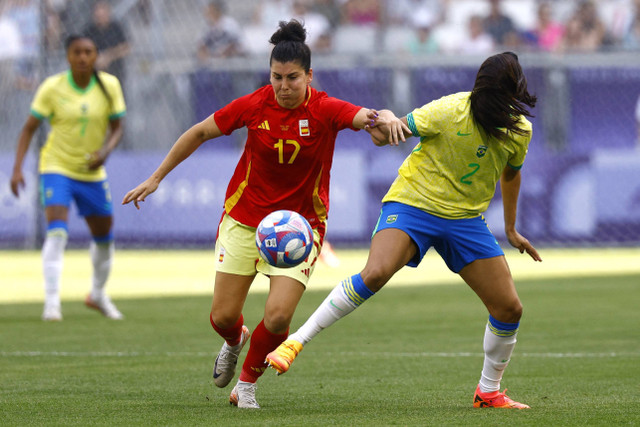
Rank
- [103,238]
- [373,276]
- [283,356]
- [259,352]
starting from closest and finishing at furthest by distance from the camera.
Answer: [283,356]
[373,276]
[259,352]
[103,238]

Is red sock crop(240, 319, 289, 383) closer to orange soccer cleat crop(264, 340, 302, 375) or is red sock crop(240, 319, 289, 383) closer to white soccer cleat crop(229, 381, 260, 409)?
white soccer cleat crop(229, 381, 260, 409)

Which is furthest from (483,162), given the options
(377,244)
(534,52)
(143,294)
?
(534,52)

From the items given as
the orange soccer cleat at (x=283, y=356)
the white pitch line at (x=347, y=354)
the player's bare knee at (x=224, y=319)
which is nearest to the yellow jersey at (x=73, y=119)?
the white pitch line at (x=347, y=354)

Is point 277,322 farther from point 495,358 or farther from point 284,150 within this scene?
point 495,358

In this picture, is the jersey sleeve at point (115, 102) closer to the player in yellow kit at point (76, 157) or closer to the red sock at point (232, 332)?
the player in yellow kit at point (76, 157)

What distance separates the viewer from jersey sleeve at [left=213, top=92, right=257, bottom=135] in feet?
20.1

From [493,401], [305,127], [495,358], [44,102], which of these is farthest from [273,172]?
[44,102]

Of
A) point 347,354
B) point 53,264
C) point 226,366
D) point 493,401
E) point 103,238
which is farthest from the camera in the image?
point 103,238

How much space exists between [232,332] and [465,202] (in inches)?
61.5

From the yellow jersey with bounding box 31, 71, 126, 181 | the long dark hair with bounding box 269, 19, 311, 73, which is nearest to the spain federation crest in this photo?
the long dark hair with bounding box 269, 19, 311, 73

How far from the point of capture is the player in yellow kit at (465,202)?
19.2ft

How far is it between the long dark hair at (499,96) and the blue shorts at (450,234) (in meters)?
0.53

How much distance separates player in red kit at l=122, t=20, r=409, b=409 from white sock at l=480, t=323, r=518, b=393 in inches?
42.2

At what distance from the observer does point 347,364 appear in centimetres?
782
